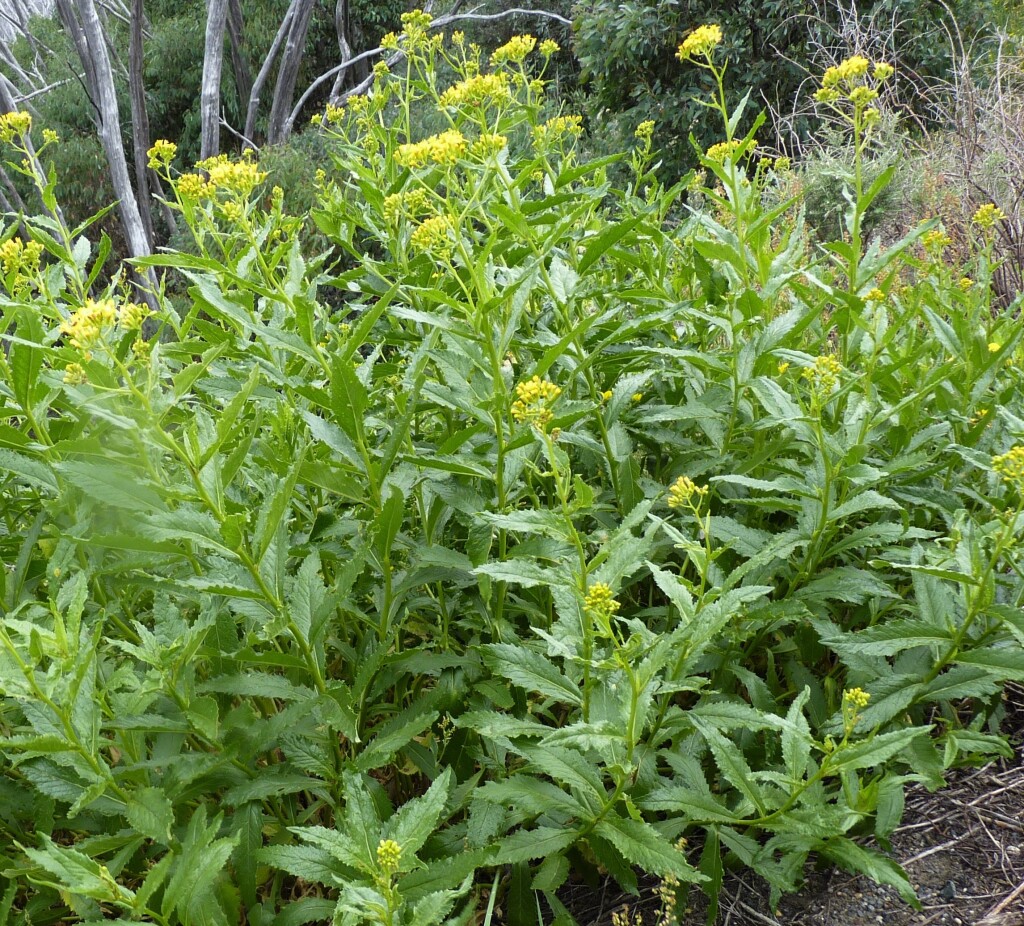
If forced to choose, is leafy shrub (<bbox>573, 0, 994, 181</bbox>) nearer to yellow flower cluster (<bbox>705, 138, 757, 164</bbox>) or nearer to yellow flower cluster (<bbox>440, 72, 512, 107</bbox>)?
yellow flower cluster (<bbox>705, 138, 757, 164</bbox>)

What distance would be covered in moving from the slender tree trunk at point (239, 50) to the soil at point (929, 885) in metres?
14.3

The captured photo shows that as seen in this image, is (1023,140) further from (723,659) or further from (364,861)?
(364,861)

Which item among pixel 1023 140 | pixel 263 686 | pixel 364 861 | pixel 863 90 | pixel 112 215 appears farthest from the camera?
pixel 112 215

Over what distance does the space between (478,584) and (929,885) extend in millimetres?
857

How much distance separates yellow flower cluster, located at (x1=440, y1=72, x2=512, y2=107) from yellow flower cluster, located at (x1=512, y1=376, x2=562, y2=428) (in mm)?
684

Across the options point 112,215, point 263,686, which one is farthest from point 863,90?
point 112,215

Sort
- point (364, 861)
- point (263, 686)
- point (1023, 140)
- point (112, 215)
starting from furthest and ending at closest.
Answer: point (112, 215)
point (1023, 140)
point (263, 686)
point (364, 861)

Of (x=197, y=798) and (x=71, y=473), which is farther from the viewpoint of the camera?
(x=197, y=798)

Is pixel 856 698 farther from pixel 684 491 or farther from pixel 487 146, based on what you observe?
pixel 487 146

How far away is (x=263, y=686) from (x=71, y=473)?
1.34 ft

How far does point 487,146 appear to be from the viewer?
5.01 feet

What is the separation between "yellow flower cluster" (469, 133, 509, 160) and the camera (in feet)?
4.95

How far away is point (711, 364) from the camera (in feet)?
5.13

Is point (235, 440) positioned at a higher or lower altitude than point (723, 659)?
higher
